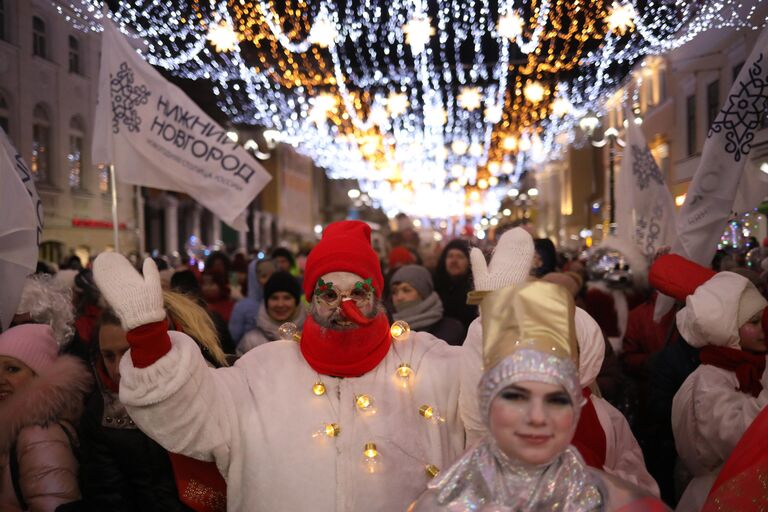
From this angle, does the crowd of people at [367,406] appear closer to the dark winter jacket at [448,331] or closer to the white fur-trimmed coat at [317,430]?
the white fur-trimmed coat at [317,430]

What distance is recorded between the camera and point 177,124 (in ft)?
24.7

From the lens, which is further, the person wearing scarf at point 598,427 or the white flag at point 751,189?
the white flag at point 751,189

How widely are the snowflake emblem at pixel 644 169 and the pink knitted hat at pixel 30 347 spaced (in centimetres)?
640

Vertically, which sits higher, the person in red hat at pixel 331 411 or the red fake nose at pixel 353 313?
the red fake nose at pixel 353 313

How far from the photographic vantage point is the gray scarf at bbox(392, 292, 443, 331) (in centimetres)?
664

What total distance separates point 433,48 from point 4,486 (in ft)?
66.9

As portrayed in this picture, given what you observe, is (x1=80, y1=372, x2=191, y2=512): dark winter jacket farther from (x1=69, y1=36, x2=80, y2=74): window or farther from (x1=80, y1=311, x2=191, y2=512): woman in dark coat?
(x1=69, y1=36, x2=80, y2=74): window

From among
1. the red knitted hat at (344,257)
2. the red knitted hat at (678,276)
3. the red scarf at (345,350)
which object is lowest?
the red scarf at (345,350)

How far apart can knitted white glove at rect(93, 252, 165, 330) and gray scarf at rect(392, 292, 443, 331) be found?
362 cm

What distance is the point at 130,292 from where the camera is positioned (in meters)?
3.08

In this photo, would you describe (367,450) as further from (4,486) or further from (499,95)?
(499,95)

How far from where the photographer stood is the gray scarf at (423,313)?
6637mm

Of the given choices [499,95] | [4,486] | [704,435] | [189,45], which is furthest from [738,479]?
[499,95]

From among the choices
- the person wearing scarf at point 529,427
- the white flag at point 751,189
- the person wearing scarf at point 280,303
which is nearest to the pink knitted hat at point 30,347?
the person wearing scarf at point 529,427
